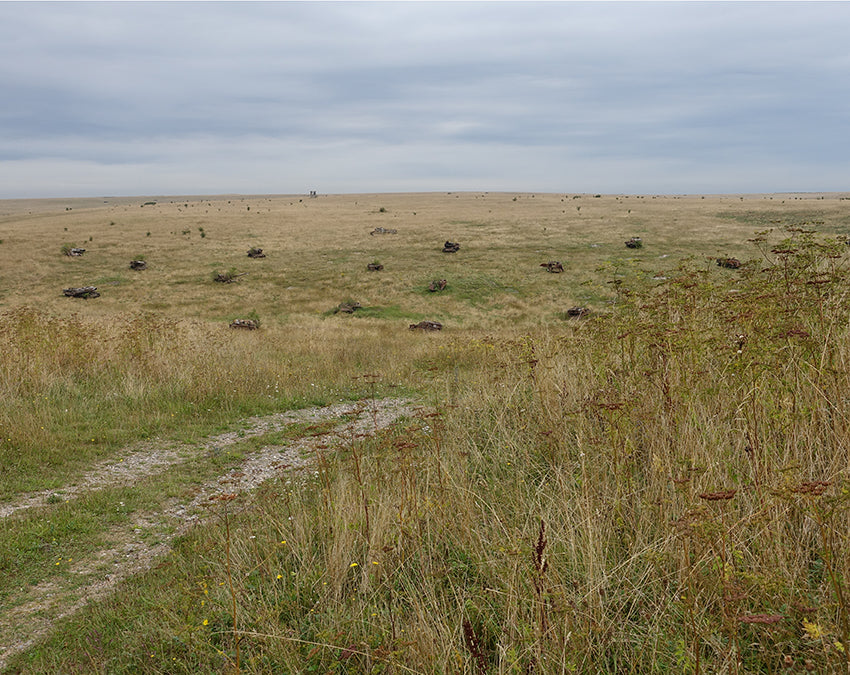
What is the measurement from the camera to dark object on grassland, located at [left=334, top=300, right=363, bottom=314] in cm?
2823

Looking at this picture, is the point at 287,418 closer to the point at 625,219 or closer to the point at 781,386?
the point at 781,386

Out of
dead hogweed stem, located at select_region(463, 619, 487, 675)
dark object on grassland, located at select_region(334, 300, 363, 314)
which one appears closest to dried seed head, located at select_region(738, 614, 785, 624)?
dead hogweed stem, located at select_region(463, 619, 487, 675)

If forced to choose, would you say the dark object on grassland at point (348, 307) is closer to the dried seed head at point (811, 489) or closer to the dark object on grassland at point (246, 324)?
the dark object on grassland at point (246, 324)

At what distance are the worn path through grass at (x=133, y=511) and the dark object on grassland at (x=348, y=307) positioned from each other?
1729 centimetres

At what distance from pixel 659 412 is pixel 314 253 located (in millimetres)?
40839

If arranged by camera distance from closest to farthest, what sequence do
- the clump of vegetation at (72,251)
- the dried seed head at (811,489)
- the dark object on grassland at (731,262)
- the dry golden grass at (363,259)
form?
1. the dried seed head at (811,489)
2. the dark object on grassland at (731,262)
3. the dry golden grass at (363,259)
4. the clump of vegetation at (72,251)

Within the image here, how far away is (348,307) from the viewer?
28438mm

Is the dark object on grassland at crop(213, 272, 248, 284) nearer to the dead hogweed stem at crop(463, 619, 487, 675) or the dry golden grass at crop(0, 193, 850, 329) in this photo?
the dry golden grass at crop(0, 193, 850, 329)

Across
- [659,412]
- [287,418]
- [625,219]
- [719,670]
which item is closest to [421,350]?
[287,418]

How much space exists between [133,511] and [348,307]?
21907 millimetres

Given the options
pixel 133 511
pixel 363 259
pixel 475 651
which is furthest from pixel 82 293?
pixel 475 651

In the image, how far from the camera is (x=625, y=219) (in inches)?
2153

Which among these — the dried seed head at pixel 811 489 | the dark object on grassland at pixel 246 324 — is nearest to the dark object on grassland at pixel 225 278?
the dark object on grassland at pixel 246 324

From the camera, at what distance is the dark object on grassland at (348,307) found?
28234 millimetres
